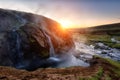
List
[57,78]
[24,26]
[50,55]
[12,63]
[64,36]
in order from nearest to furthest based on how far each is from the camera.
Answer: [57,78] < [12,63] < [24,26] < [50,55] < [64,36]

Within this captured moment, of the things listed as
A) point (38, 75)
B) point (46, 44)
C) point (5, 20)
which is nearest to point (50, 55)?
point (46, 44)

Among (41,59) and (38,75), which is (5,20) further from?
(38,75)

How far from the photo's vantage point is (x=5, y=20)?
32.0 metres

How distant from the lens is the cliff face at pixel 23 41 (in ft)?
98.6

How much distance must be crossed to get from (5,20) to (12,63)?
669cm

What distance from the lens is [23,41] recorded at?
31.7 m

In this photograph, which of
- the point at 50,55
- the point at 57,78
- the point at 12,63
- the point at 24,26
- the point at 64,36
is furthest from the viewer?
the point at 64,36

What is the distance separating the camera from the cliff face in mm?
30047

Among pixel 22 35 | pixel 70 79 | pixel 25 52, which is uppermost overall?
pixel 22 35

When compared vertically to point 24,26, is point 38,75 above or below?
below

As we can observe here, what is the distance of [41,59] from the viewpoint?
1328 inches

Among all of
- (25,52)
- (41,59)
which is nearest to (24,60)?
(25,52)

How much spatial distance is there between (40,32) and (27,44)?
3763 millimetres

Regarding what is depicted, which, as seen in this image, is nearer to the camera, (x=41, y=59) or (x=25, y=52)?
(x=25, y=52)
